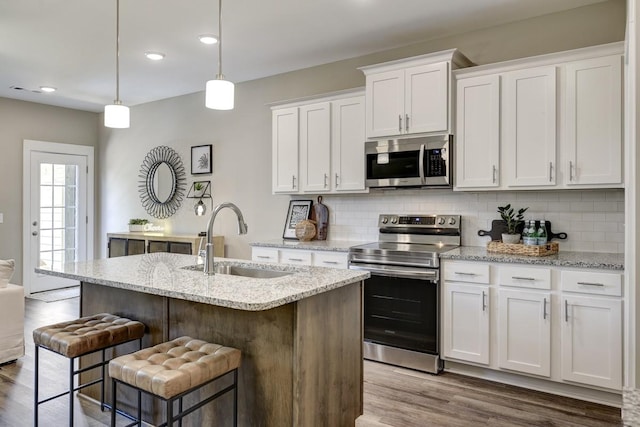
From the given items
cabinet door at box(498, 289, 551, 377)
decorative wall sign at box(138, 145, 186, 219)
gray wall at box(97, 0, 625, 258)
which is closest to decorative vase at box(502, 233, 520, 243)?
cabinet door at box(498, 289, 551, 377)

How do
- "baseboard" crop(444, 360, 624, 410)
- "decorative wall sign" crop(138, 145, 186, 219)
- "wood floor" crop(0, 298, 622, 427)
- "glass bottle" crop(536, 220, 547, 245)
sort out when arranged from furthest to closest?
"decorative wall sign" crop(138, 145, 186, 219) → "glass bottle" crop(536, 220, 547, 245) → "baseboard" crop(444, 360, 624, 410) → "wood floor" crop(0, 298, 622, 427)

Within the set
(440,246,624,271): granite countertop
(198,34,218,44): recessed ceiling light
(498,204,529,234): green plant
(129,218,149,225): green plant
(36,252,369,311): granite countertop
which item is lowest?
(36,252,369,311): granite countertop

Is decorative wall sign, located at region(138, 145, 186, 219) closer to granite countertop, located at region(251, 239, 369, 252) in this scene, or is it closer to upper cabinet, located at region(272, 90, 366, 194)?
upper cabinet, located at region(272, 90, 366, 194)

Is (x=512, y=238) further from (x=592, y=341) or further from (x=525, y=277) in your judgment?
(x=592, y=341)

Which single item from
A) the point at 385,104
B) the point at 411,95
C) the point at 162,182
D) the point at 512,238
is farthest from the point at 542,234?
the point at 162,182

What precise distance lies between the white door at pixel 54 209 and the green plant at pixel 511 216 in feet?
19.5

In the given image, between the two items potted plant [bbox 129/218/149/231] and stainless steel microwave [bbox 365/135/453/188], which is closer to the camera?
stainless steel microwave [bbox 365/135/453/188]

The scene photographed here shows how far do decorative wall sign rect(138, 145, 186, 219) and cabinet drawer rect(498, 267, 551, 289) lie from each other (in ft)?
13.9

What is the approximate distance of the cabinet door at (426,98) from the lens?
346 cm

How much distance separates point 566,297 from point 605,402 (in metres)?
0.72

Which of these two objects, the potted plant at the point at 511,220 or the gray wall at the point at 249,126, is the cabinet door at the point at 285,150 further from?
the potted plant at the point at 511,220

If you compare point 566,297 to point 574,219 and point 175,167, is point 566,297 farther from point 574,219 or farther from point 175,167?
point 175,167

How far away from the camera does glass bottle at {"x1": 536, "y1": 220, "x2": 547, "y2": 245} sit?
3227 millimetres

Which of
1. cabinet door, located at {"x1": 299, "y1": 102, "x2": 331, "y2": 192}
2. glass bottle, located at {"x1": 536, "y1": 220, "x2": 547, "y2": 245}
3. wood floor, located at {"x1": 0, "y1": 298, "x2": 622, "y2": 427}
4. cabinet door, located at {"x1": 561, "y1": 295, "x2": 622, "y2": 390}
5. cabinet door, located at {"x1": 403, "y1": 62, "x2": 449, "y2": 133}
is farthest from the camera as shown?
cabinet door, located at {"x1": 299, "y1": 102, "x2": 331, "y2": 192}
